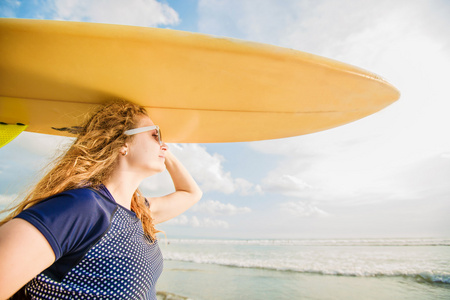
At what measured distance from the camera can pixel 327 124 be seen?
2396 millimetres

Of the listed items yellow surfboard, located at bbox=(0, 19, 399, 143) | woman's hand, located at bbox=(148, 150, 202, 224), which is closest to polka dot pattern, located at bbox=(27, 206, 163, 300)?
woman's hand, located at bbox=(148, 150, 202, 224)

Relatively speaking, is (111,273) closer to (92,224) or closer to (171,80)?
(92,224)

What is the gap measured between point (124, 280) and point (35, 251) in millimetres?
440

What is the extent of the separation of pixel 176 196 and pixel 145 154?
29.1 inches

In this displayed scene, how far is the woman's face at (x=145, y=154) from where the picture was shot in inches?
64.6

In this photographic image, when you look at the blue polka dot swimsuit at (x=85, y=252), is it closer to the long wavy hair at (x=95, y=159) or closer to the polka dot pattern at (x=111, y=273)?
the polka dot pattern at (x=111, y=273)

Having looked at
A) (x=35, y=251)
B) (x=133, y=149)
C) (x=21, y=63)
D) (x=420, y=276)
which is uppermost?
(x=21, y=63)

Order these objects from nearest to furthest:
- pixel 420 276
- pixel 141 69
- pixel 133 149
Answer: pixel 141 69, pixel 133 149, pixel 420 276

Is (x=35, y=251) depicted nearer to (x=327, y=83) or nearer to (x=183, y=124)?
(x=183, y=124)

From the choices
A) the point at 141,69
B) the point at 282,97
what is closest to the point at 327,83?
the point at 282,97

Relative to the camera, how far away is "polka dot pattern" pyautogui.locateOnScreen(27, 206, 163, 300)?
3.29ft

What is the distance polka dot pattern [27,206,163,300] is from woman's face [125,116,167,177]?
38cm

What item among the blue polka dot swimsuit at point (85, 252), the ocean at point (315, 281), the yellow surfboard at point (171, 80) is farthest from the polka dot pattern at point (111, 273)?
the ocean at point (315, 281)

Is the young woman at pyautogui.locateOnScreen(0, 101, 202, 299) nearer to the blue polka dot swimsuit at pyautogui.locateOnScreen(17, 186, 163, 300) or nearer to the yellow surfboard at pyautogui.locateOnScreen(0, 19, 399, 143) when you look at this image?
the blue polka dot swimsuit at pyautogui.locateOnScreen(17, 186, 163, 300)
